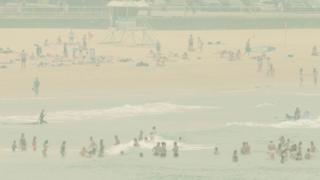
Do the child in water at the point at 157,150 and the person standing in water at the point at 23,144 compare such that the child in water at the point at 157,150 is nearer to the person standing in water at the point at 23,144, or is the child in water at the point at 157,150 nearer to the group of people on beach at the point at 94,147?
the group of people on beach at the point at 94,147

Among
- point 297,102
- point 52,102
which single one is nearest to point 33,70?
point 52,102

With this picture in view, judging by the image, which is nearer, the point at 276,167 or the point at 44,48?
the point at 276,167

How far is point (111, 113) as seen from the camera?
161 feet

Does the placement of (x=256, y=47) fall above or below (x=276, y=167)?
above

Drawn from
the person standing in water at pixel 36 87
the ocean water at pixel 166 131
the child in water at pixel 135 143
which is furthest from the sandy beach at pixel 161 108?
the person standing in water at pixel 36 87

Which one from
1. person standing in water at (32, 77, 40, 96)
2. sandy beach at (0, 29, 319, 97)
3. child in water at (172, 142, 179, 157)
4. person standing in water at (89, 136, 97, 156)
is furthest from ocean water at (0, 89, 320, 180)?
sandy beach at (0, 29, 319, 97)

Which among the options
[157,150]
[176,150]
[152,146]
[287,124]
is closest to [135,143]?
[152,146]

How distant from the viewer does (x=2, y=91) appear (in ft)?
182

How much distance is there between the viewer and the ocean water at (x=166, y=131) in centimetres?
3628

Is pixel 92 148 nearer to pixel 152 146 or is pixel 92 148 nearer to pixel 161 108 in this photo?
pixel 152 146

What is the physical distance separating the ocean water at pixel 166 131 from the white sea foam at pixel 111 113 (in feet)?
0.13

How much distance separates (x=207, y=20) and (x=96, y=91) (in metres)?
39.6

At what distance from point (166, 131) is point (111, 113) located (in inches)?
220

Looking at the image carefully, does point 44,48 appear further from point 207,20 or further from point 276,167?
point 276,167
